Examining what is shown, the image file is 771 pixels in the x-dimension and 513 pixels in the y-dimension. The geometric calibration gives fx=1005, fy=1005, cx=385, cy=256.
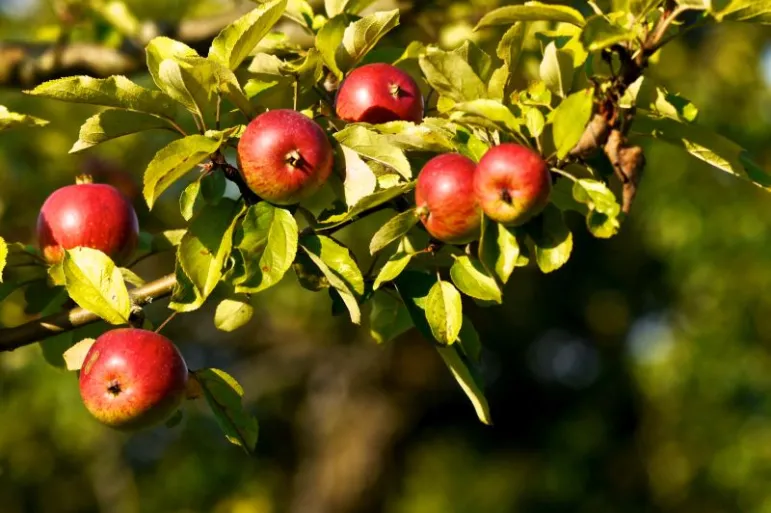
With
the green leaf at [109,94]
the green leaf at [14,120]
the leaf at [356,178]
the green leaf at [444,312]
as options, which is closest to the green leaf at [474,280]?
the green leaf at [444,312]

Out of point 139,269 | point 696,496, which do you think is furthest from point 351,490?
point 696,496

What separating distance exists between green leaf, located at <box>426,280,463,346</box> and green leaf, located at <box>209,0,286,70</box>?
0.98 ft

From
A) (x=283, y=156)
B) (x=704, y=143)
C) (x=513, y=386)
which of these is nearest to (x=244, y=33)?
(x=283, y=156)

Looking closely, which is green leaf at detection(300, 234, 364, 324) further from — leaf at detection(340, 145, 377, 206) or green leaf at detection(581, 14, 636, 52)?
green leaf at detection(581, 14, 636, 52)

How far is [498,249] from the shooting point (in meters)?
0.94

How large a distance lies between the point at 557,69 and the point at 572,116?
0.11 meters

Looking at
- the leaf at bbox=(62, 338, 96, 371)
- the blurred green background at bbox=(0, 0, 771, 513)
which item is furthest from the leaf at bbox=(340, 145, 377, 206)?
the blurred green background at bbox=(0, 0, 771, 513)

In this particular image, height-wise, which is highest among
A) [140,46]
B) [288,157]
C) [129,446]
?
[288,157]

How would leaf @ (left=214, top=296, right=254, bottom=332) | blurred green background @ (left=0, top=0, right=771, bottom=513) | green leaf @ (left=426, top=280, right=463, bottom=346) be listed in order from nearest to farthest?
green leaf @ (left=426, top=280, right=463, bottom=346) → leaf @ (left=214, top=296, right=254, bottom=332) → blurred green background @ (left=0, top=0, right=771, bottom=513)

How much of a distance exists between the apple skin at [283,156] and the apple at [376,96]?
73mm

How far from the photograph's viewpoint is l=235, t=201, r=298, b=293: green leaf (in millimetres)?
938

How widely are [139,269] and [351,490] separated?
1.87 metres

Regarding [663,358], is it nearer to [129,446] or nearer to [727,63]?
[727,63]

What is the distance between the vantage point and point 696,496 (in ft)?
21.4
